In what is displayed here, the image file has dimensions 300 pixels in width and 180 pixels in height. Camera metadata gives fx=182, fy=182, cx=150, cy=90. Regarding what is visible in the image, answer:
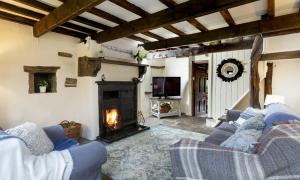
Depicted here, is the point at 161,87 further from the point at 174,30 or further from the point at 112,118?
the point at 174,30

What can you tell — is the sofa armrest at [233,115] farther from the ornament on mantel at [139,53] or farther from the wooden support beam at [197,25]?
the ornament on mantel at [139,53]

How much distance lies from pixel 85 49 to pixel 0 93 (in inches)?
67.0

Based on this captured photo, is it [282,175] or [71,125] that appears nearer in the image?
[282,175]

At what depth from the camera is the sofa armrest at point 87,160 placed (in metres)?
1.57

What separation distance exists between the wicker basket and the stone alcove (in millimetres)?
696

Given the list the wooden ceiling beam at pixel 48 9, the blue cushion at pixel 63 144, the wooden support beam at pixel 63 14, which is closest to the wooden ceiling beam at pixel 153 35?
the wooden ceiling beam at pixel 48 9

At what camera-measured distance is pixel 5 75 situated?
117 inches

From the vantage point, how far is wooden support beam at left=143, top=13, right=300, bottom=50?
9.91ft

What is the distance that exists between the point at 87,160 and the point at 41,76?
2.76 m

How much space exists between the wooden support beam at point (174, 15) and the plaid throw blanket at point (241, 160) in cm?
164

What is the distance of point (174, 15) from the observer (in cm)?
275

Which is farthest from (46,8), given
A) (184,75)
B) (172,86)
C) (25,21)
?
(184,75)

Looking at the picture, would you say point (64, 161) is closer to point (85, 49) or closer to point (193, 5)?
point (193, 5)

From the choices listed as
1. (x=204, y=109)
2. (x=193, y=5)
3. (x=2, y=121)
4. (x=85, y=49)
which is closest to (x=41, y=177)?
(x=2, y=121)
